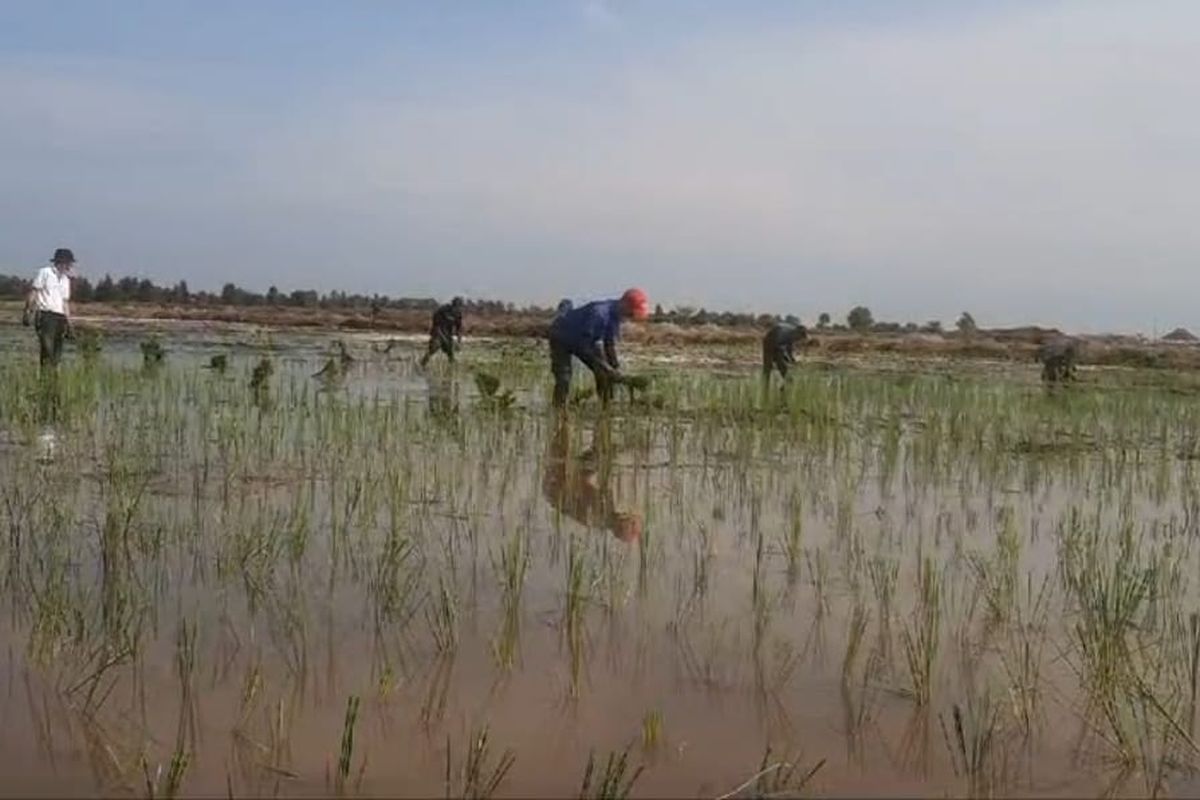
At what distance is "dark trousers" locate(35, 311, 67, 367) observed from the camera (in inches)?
428

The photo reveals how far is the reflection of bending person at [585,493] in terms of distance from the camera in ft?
18.4

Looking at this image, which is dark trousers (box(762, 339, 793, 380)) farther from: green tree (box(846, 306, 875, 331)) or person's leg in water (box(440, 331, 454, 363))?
green tree (box(846, 306, 875, 331))

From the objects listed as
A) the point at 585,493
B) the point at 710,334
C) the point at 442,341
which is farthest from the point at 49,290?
the point at 710,334

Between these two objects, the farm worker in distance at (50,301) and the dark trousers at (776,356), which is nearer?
the farm worker in distance at (50,301)

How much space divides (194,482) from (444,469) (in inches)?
56.7

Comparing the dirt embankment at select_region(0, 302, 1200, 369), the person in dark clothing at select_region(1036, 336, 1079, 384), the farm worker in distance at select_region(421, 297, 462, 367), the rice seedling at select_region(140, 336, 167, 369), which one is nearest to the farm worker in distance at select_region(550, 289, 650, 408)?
the rice seedling at select_region(140, 336, 167, 369)

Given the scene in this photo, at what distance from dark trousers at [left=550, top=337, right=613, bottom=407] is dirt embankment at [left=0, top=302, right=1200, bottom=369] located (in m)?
21.5

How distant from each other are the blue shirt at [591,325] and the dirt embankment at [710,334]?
21809 millimetres

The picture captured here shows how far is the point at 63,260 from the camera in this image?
1083cm

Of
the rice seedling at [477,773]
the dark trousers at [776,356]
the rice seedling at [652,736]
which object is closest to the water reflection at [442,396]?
the dark trousers at [776,356]

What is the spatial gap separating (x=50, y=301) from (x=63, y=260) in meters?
0.40

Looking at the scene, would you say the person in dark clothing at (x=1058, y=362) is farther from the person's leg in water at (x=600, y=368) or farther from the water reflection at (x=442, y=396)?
the person's leg in water at (x=600, y=368)

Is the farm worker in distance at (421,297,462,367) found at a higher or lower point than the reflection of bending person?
higher

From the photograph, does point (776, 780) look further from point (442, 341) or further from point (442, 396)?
point (442, 341)
